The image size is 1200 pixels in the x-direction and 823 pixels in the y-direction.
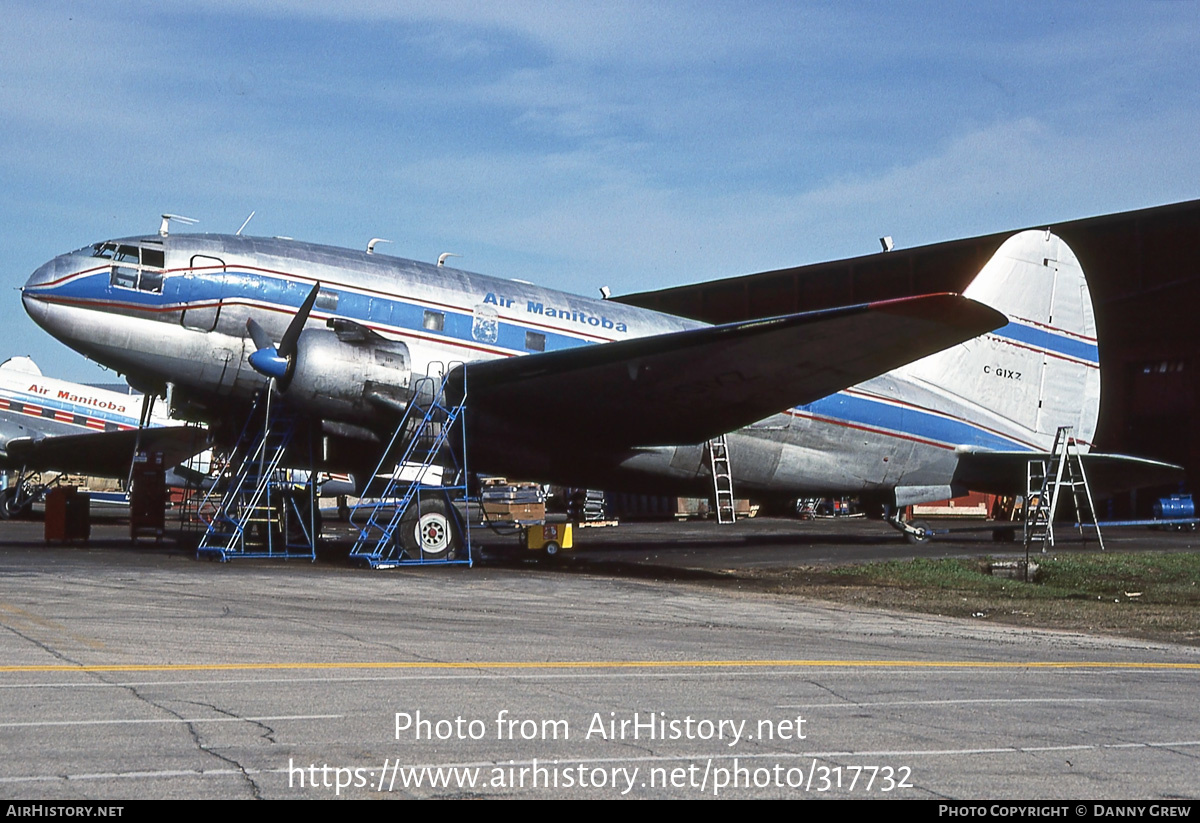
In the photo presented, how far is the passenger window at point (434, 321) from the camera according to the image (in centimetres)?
2107

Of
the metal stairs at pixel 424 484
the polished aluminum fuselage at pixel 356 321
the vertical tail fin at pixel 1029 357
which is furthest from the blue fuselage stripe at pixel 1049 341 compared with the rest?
the metal stairs at pixel 424 484

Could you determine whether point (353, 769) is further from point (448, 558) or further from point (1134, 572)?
point (1134, 572)

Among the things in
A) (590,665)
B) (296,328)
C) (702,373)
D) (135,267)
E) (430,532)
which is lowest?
(590,665)

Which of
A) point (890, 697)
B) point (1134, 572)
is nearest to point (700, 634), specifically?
point (890, 697)

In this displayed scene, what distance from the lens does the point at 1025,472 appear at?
26.4m

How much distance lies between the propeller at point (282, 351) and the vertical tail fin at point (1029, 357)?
46.4 ft

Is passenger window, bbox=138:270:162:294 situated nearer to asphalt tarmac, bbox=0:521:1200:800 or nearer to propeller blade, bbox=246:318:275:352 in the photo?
propeller blade, bbox=246:318:275:352

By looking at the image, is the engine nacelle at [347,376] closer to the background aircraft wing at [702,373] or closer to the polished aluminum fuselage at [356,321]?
the polished aluminum fuselage at [356,321]

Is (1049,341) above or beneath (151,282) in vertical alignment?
beneath

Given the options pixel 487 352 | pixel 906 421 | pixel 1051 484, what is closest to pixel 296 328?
pixel 487 352

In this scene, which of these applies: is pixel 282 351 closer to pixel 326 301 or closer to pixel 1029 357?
pixel 326 301

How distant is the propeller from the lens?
19.3m

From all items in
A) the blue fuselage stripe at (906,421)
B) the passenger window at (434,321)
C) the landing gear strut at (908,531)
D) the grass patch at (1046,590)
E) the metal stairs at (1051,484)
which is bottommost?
the grass patch at (1046,590)

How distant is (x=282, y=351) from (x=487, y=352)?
3.74 metres
